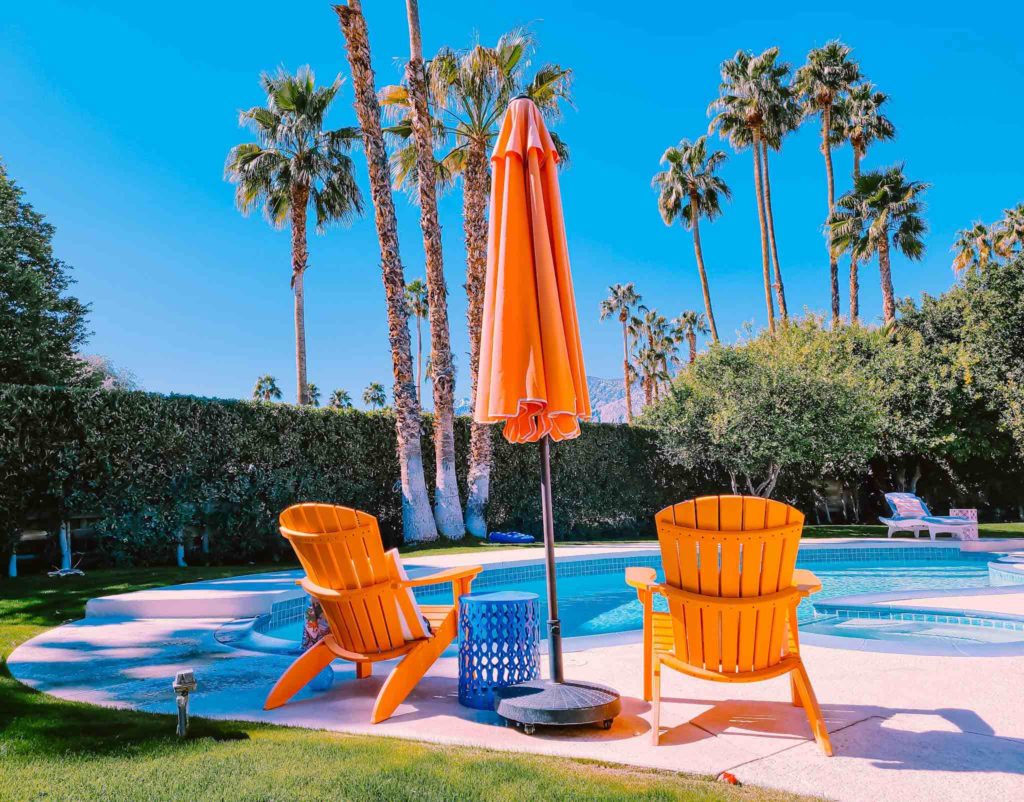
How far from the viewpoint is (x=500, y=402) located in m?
3.44

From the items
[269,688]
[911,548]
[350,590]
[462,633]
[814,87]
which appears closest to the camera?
[350,590]

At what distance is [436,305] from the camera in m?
14.4

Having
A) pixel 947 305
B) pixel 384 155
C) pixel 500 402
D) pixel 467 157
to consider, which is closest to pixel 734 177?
pixel 947 305

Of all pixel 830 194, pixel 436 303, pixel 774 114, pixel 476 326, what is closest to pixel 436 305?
pixel 436 303

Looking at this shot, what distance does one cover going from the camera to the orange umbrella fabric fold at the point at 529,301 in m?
3.46

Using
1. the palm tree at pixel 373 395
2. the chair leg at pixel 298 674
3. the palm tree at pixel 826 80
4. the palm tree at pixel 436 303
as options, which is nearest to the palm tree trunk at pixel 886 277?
the palm tree at pixel 826 80

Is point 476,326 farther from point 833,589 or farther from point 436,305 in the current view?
point 833,589

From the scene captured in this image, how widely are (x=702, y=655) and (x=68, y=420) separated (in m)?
10.7

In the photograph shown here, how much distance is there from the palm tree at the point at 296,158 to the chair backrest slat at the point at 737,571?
52.5ft

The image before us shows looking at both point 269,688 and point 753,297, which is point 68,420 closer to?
point 269,688

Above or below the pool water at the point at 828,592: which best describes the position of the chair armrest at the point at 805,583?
above

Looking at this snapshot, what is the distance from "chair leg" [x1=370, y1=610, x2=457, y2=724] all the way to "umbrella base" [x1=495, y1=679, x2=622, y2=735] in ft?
1.59

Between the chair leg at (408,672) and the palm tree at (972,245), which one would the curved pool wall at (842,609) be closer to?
the chair leg at (408,672)

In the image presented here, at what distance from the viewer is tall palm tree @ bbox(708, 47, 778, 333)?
2388 centimetres
